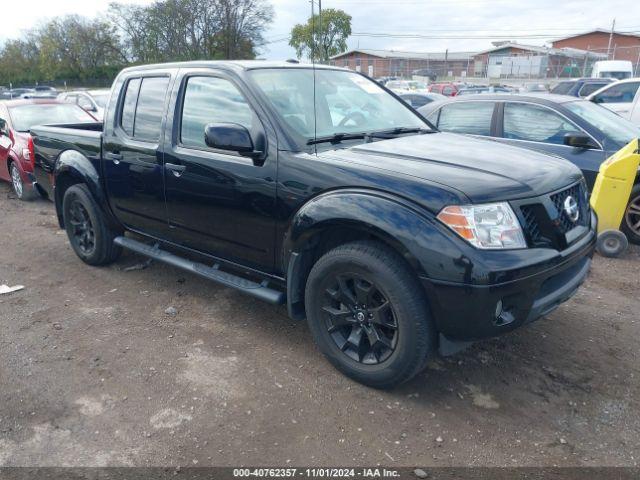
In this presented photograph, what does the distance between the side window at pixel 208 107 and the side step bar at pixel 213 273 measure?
3.06ft

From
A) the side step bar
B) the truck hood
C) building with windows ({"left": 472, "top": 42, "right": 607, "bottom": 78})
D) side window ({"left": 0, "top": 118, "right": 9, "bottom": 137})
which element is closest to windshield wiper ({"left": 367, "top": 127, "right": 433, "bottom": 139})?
the truck hood

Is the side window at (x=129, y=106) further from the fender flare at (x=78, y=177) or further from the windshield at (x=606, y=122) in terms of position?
the windshield at (x=606, y=122)

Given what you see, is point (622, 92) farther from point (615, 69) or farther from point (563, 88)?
point (615, 69)

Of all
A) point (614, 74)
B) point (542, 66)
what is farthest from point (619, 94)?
point (542, 66)

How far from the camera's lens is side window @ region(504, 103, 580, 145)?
5.82m

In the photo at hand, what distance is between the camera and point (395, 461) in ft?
8.34

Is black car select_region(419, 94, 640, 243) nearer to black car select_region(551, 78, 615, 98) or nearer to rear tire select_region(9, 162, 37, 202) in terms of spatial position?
rear tire select_region(9, 162, 37, 202)

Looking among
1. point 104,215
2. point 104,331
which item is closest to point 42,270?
point 104,215

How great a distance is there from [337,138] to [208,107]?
40.8 inches

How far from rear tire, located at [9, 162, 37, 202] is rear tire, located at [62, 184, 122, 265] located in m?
3.76

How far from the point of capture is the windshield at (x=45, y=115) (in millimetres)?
8672

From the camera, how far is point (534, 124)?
19.6 ft


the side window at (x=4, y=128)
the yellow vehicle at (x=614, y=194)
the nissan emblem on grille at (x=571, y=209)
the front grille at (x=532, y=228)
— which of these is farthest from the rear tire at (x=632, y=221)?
the side window at (x=4, y=128)

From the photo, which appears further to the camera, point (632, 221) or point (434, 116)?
point (434, 116)
